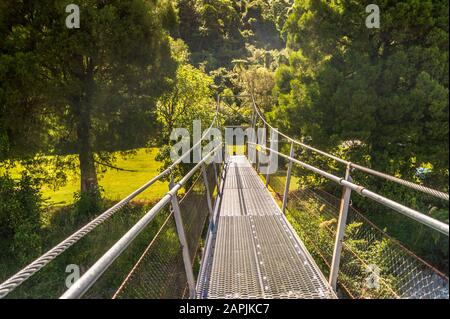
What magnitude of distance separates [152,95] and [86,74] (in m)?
1.69

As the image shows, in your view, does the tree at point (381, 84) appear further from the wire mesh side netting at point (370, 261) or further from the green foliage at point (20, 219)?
the green foliage at point (20, 219)

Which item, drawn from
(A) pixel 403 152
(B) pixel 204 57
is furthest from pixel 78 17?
(B) pixel 204 57

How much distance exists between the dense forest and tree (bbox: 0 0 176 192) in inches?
1.1

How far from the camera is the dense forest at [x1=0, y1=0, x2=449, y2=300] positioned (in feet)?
22.2

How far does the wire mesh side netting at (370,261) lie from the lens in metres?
1.53

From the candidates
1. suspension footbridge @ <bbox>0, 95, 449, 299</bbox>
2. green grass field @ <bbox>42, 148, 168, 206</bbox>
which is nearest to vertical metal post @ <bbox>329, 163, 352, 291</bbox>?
suspension footbridge @ <bbox>0, 95, 449, 299</bbox>

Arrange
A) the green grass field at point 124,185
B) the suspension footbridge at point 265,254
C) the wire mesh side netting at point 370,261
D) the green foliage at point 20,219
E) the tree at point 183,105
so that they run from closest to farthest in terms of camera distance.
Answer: the suspension footbridge at point 265,254
the wire mesh side netting at point 370,261
the green foliage at point 20,219
the tree at point 183,105
the green grass field at point 124,185

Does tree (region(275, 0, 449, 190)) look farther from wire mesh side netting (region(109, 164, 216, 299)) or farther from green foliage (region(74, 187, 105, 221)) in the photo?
wire mesh side netting (region(109, 164, 216, 299))

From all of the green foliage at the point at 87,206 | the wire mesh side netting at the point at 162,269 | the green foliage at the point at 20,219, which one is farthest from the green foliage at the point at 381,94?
the green foliage at the point at 20,219

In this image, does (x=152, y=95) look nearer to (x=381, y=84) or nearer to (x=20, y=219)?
(x=20, y=219)

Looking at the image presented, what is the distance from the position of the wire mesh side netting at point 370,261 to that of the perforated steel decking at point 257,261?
8.0 inches

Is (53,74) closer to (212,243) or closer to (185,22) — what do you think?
(212,243)

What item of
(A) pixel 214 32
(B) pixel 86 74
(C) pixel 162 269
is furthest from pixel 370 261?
(A) pixel 214 32
